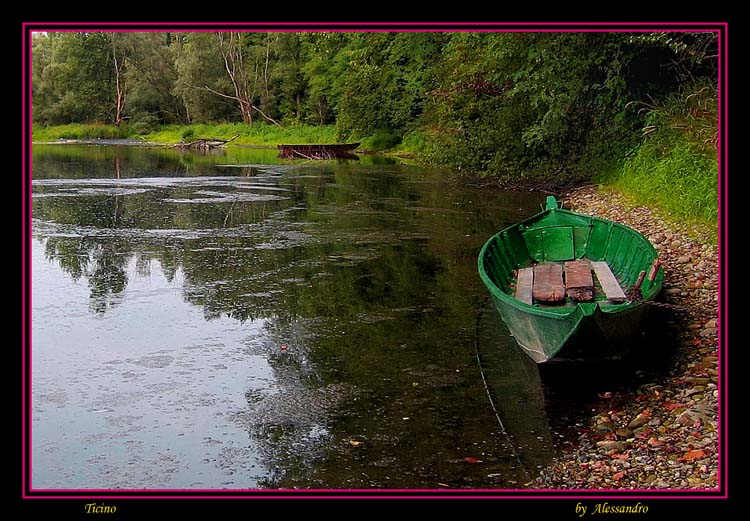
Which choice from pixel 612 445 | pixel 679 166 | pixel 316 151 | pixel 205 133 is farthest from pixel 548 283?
pixel 205 133

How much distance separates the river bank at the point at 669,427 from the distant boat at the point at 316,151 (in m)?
28.9

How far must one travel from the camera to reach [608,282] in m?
8.98

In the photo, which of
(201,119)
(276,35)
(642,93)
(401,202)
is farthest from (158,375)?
(201,119)

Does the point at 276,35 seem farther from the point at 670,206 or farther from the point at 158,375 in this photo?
the point at 158,375

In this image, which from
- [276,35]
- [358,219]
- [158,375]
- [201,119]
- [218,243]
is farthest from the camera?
[201,119]

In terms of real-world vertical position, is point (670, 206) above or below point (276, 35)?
below

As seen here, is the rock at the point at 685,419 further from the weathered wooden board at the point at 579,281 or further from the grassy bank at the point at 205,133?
the grassy bank at the point at 205,133

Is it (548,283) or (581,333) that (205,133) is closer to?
(548,283)

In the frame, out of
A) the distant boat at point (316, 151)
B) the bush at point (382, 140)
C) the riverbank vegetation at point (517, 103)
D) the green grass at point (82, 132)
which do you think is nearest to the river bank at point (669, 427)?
the riverbank vegetation at point (517, 103)

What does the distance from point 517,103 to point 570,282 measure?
13.0m

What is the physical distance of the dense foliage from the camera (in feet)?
57.6

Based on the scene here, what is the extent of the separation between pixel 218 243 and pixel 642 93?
32.9ft

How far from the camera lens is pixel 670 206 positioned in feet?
44.1
